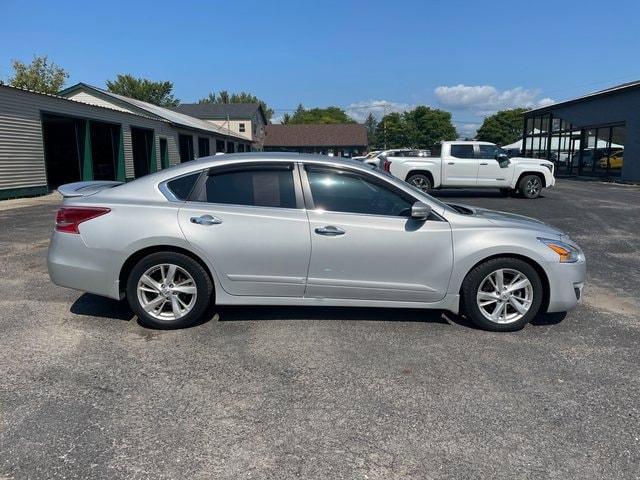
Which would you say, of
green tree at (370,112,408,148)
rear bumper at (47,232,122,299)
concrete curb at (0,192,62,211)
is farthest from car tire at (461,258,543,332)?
green tree at (370,112,408,148)

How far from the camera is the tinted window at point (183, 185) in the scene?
445 centimetres

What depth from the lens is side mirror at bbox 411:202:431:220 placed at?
4.22 metres

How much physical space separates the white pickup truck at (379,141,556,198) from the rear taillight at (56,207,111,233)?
12734 mm

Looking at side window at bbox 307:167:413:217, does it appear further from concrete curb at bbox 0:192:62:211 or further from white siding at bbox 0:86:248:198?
white siding at bbox 0:86:248:198

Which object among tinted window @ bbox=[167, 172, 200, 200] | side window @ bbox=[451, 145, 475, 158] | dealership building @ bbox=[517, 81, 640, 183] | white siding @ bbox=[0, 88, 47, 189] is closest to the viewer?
tinted window @ bbox=[167, 172, 200, 200]

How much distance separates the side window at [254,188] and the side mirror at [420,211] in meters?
1.06

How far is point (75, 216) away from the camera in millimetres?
4371

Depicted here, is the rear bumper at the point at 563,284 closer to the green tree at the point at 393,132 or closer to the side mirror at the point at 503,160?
the side mirror at the point at 503,160

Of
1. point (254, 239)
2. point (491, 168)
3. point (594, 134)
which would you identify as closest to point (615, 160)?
point (594, 134)

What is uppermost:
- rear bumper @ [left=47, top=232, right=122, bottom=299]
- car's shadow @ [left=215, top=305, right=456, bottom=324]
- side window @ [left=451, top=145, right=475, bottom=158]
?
side window @ [left=451, top=145, right=475, bottom=158]

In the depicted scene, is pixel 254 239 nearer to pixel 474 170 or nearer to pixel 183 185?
A: pixel 183 185

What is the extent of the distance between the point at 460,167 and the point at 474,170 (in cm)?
49

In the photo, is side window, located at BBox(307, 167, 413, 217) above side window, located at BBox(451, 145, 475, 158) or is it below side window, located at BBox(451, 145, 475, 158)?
below

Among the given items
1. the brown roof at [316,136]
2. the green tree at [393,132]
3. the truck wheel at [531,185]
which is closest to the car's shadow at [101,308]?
the truck wheel at [531,185]
